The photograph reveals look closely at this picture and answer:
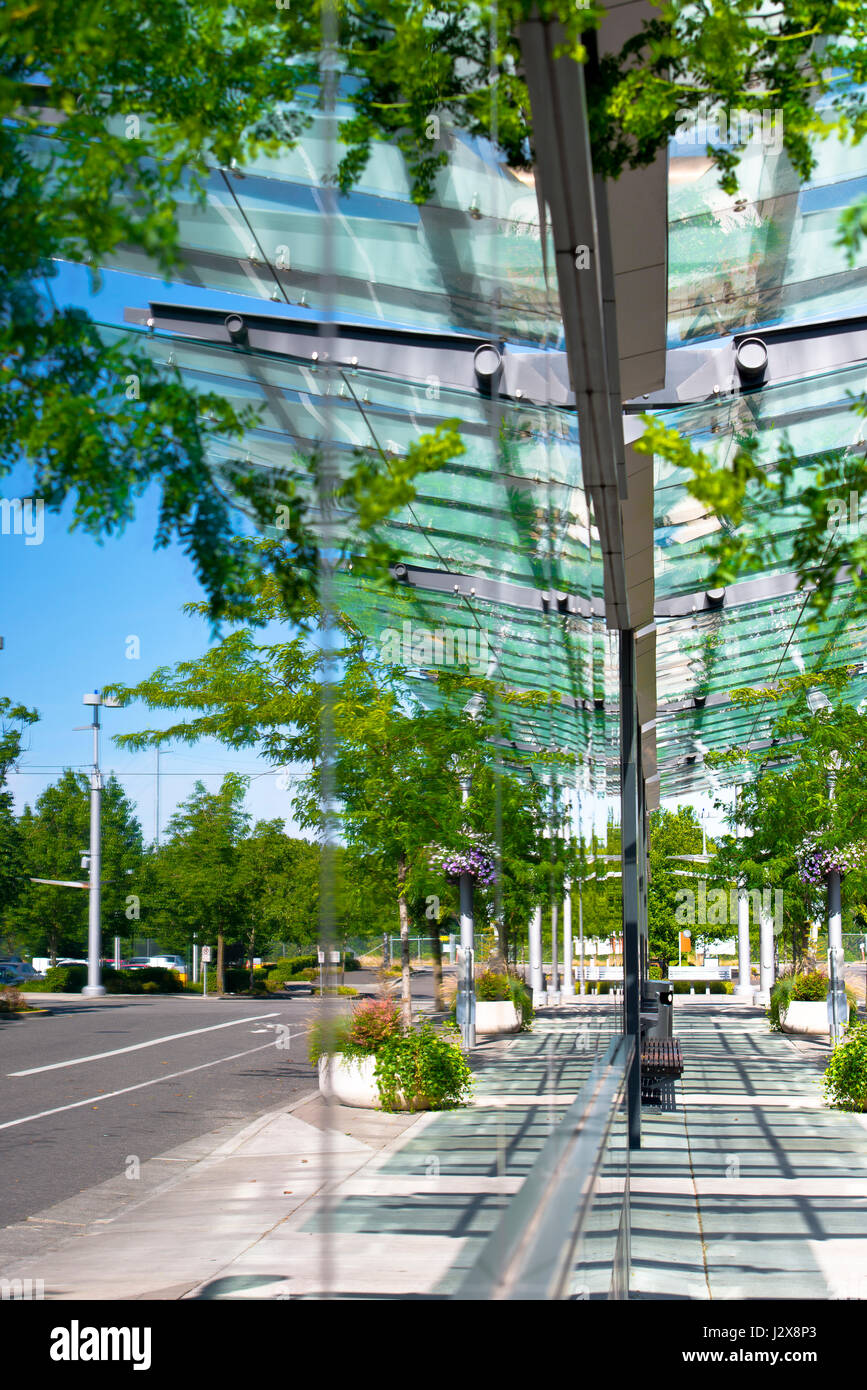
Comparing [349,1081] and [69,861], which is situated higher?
[69,861]

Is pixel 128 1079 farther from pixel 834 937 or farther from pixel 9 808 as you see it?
pixel 834 937

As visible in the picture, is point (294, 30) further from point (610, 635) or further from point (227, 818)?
point (610, 635)

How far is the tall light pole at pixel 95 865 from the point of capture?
1.53m

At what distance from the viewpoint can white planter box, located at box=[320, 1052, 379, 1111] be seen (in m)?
1.59

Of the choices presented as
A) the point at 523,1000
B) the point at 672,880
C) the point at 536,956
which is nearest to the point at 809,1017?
the point at 672,880

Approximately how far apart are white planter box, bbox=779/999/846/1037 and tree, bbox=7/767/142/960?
1872 cm

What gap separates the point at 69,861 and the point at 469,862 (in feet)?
4.04

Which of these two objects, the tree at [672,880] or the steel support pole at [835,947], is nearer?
the steel support pole at [835,947]

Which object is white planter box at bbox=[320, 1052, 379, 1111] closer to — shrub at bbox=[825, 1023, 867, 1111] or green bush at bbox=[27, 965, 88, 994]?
green bush at bbox=[27, 965, 88, 994]

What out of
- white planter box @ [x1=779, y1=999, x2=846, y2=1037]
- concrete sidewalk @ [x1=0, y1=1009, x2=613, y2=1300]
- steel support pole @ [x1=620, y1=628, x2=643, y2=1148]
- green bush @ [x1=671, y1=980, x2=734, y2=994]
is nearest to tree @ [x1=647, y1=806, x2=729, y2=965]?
green bush @ [x1=671, y1=980, x2=734, y2=994]

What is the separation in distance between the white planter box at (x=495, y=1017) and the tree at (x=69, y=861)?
1290 millimetres

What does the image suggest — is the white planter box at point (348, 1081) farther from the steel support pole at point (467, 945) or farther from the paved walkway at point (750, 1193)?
the paved walkway at point (750, 1193)

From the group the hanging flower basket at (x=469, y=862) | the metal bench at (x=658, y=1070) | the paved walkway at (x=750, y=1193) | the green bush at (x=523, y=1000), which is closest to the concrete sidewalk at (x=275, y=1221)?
the hanging flower basket at (x=469, y=862)

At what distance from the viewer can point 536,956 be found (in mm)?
5051
